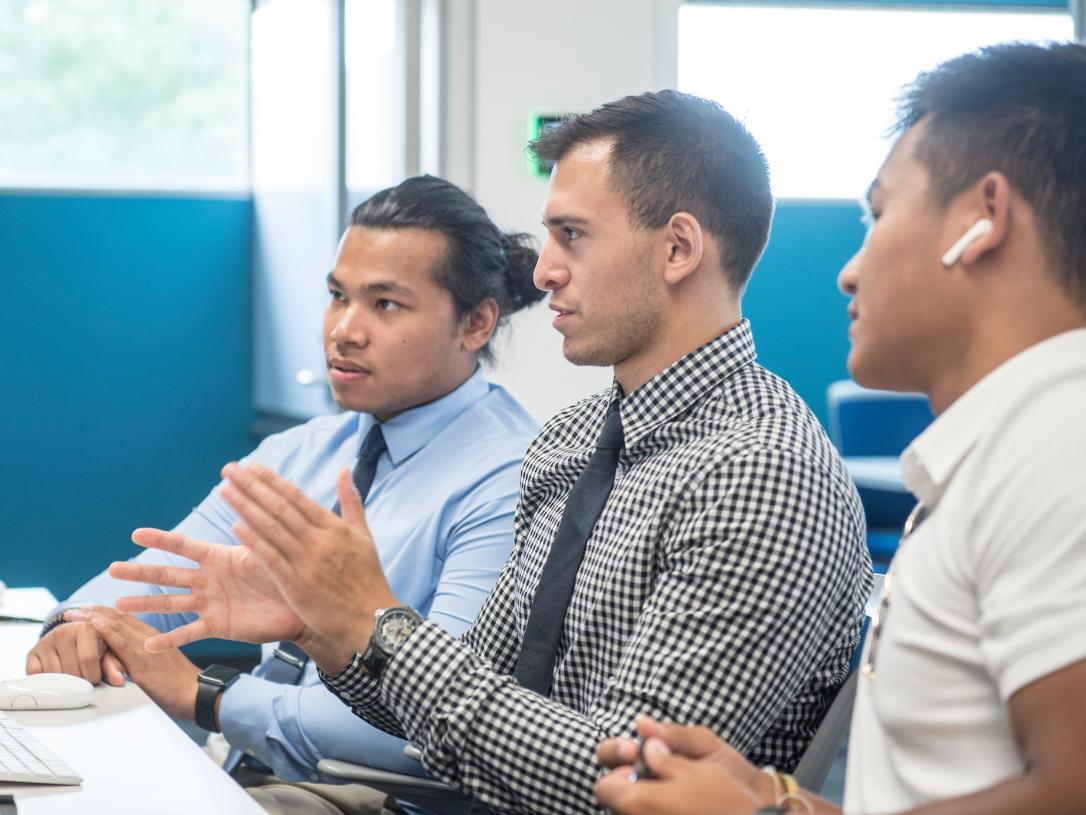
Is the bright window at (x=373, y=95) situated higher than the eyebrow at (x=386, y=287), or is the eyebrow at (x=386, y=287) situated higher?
the bright window at (x=373, y=95)

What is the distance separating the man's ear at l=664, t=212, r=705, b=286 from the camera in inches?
64.0

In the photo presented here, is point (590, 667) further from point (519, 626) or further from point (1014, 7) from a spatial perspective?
point (1014, 7)

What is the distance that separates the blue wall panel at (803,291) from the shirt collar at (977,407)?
175 inches

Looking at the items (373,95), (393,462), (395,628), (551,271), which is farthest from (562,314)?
(373,95)

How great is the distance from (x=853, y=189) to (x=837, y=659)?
430 cm

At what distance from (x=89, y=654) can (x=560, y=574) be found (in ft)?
2.33

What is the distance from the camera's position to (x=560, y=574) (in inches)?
60.6

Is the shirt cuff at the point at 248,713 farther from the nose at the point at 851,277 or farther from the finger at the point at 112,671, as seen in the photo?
the nose at the point at 851,277

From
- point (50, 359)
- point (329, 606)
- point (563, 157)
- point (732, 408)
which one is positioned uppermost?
point (563, 157)

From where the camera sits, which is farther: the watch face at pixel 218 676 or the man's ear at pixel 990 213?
the watch face at pixel 218 676

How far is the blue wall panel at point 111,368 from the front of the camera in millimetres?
4598

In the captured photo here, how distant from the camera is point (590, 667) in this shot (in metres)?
1.49

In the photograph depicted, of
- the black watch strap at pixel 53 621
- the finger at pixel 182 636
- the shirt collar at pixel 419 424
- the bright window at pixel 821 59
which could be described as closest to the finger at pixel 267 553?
the finger at pixel 182 636

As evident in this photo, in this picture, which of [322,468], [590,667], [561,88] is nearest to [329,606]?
[590,667]
